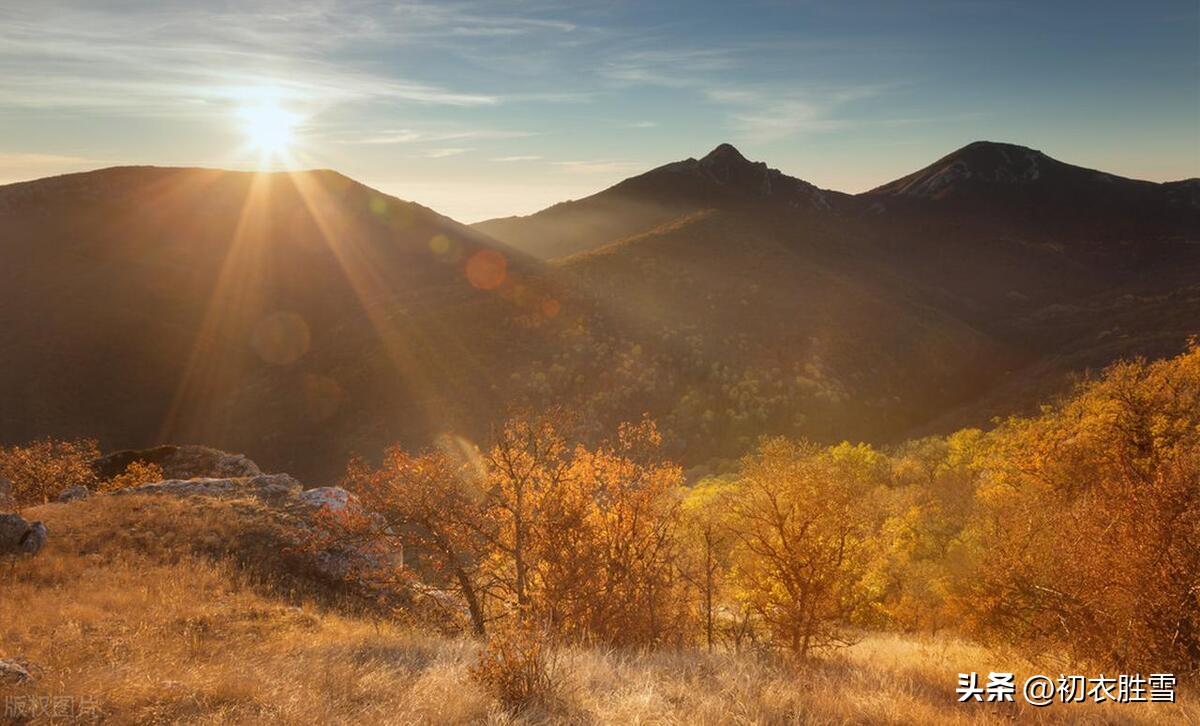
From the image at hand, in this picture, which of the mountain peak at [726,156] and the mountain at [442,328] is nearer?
the mountain at [442,328]

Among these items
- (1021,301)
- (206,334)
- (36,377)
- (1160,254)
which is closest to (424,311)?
Answer: (206,334)

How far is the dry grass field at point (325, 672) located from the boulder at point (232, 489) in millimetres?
6442

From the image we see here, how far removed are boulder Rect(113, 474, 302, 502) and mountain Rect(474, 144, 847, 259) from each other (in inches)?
5161

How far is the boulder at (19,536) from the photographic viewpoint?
13805mm

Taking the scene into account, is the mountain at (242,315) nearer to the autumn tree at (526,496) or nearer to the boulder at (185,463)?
the boulder at (185,463)

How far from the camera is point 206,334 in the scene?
82.2 metres

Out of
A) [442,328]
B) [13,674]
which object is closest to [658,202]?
[442,328]

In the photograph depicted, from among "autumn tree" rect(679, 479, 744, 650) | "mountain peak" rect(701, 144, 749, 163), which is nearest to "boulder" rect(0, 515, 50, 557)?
"autumn tree" rect(679, 479, 744, 650)

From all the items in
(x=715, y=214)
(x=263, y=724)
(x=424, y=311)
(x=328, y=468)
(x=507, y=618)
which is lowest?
(x=328, y=468)

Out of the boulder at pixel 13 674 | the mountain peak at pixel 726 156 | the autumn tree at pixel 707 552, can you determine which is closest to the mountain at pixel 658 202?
the mountain peak at pixel 726 156

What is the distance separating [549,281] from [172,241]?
65141 mm

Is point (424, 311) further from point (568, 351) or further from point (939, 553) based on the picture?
point (939, 553)

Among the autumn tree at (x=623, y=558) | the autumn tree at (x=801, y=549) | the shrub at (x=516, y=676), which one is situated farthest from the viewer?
the autumn tree at (x=801, y=549)

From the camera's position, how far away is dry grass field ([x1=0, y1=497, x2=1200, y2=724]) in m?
5.90
